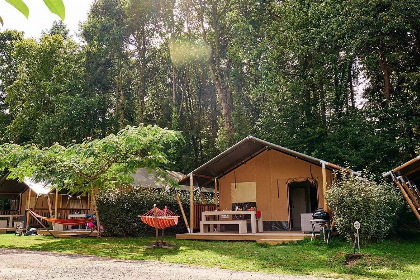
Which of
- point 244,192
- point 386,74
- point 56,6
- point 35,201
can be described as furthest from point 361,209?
point 35,201

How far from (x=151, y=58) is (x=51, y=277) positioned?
22669 mm

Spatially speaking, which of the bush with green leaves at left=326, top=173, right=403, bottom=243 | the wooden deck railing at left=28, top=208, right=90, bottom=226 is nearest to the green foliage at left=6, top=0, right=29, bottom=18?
the bush with green leaves at left=326, top=173, right=403, bottom=243

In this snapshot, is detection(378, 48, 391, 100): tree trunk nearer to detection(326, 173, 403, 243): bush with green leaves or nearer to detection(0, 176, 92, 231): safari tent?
detection(326, 173, 403, 243): bush with green leaves

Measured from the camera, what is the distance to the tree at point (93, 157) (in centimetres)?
1077

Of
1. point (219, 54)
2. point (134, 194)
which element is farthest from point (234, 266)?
point (219, 54)

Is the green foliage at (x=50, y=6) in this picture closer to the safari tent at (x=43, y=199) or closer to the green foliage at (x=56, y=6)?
the green foliage at (x=56, y=6)

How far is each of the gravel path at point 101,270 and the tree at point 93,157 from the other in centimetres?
331

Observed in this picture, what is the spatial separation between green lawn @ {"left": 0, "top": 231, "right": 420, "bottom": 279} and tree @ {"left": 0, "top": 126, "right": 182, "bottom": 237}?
6.63 feet

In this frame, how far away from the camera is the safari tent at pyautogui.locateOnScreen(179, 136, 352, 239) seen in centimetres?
1230

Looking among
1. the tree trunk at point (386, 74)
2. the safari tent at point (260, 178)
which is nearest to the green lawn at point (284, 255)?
the safari tent at point (260, 178)

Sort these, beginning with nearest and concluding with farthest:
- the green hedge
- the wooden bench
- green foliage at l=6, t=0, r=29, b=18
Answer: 1. green foliage at l=6, t=0, r=29, b=18
2. the wooden bench
3. the green hedge

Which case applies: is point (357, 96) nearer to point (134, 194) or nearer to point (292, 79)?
point (292, 79)

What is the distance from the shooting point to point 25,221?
628 inches

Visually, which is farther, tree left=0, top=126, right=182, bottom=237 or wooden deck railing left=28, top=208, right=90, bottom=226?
wooden deck railing left=28, top=208, right=90, bottom=226
